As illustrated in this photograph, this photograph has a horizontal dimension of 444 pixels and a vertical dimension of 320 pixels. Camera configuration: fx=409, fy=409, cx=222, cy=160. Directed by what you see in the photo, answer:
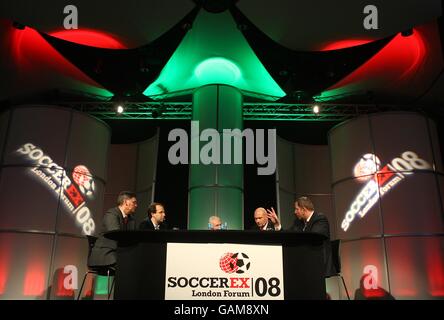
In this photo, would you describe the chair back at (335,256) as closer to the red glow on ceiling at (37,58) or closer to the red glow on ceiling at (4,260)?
the red glow on ceiling at (4,260)

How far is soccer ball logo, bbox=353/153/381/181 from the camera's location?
23.3 ft

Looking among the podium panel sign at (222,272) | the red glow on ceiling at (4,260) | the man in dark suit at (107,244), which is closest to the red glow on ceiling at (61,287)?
the red glow on ceiling at (4,260)

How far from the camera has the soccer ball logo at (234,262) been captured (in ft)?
9.68

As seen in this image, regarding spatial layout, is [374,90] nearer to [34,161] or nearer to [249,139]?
[249,139]

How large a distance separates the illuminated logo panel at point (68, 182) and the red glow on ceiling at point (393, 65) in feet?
16.1

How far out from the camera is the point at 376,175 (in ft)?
23.1

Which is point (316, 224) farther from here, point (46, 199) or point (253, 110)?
point (253, 110)

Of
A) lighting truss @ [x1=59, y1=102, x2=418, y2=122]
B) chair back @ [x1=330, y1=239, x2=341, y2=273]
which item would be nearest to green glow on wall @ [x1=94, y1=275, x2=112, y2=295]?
lighting truss @ [x1=59, y1=102, x2=418, y2=122]

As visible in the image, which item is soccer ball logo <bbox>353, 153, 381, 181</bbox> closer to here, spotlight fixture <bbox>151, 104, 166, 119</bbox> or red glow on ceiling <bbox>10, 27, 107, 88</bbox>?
spotlight fixture <bbox>151, 104, 166, 119</bbox>

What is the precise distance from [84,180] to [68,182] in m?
0.31

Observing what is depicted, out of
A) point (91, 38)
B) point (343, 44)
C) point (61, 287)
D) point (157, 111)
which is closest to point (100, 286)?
point (61, 287)
